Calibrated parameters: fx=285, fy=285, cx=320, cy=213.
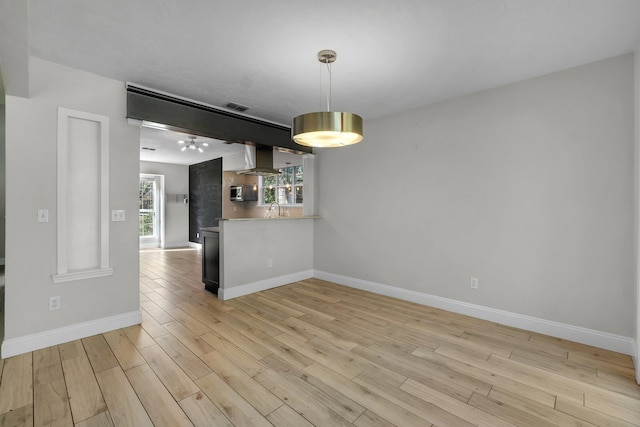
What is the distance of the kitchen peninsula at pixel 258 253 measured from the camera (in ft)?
13.0

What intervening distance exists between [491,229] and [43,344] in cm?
449

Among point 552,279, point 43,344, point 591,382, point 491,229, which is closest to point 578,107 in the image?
point 491,229

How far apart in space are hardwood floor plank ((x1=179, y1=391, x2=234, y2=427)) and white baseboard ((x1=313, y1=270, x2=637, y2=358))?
9.08ft

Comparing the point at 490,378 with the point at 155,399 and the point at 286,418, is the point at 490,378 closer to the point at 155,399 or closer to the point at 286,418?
the point at 286,418

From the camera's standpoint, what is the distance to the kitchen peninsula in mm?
3957

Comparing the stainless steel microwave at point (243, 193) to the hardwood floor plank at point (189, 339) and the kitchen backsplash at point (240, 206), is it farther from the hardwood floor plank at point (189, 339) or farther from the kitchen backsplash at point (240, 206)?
the hardwood floor plank at point (189, 339)

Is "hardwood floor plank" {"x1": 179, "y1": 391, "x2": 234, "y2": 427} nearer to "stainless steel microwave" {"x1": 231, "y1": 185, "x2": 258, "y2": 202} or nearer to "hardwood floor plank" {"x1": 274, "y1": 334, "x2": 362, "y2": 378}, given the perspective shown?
"hardwood floor plank" {"x1": 274, "y1": 334, "x2": 362, "y2": 378}

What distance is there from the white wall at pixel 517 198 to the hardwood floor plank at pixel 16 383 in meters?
3.61

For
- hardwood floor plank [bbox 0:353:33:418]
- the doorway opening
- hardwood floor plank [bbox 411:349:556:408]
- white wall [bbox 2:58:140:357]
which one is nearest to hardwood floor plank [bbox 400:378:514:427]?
hardwood floor plank [bbox 411:349:556:408]

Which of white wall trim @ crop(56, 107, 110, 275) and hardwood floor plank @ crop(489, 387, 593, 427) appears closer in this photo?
hardwood floor plank @ crop(489, 387, 593, 427)

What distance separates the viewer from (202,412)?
1.73 m

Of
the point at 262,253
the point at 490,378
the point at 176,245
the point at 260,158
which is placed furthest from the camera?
the point at 176,245

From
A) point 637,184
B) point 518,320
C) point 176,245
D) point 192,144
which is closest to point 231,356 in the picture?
point 518,320

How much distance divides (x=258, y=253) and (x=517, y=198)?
133 inches
